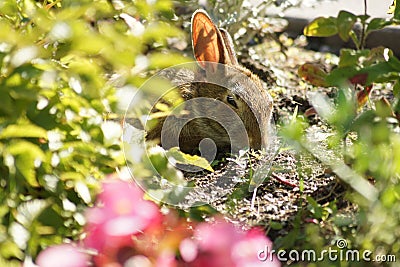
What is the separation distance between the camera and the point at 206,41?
331 cm

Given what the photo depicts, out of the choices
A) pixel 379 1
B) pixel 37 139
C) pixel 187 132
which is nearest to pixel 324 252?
pixel 37 139

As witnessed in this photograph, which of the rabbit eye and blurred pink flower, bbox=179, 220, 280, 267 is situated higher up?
blurred pink flower, bbox=179, 220, 280, 267

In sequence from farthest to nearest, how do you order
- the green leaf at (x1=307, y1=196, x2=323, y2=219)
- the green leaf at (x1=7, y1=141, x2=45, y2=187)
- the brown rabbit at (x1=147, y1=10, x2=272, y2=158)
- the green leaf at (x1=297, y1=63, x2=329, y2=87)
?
the green leaf at (x1=297, y1=63, x2=329, y2=87) < the brown rabbit at (x1=147, y1=10, x2=272, y2=158) < the green leaf at (x1=307, y1=196, x2=323, y2=219) < the green leaf at (x1=7, y1=141, x2=45, y2=187)

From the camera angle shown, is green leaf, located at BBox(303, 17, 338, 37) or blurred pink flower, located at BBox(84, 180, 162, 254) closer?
blurred pink flower, located at BBox(84, 180, 162, 254)

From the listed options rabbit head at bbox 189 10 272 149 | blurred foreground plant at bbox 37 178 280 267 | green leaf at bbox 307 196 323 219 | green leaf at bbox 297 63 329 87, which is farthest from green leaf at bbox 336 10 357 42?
blurred foreground plant at bbox 37 178 280 267

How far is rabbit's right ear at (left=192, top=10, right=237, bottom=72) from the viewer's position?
3295 millimetres

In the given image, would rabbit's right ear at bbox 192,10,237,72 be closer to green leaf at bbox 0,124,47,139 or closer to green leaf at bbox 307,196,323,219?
green leaf at bbox 307,196,323,219

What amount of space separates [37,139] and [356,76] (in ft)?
3.82

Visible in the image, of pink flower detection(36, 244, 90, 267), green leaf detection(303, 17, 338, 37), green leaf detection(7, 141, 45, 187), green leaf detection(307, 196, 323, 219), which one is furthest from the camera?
green leaf detection(303, 17, 338, 37)

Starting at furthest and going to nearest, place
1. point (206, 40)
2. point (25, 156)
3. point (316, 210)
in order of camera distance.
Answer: point (206, 40), point (316, 210), point (25, 156)

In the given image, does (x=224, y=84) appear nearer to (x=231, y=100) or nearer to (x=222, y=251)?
(x=231, y=100)

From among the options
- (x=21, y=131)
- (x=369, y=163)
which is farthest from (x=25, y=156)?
(x=369, y=163)

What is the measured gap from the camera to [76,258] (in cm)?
158

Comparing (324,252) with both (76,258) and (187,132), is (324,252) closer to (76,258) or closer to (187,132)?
(76,258)
